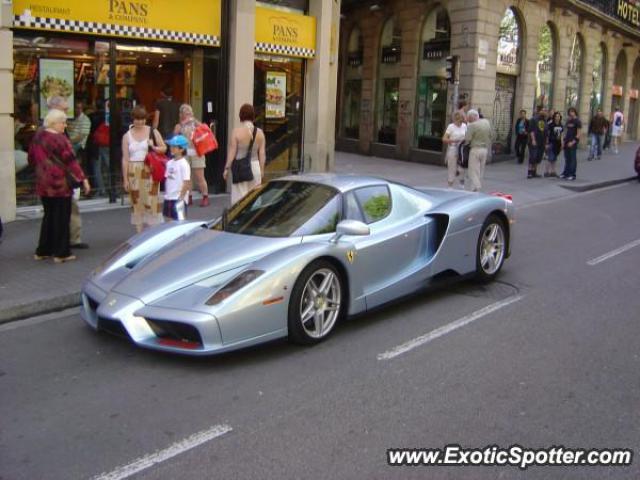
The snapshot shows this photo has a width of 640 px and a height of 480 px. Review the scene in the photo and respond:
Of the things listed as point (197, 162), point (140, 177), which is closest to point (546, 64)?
point (197, 162)

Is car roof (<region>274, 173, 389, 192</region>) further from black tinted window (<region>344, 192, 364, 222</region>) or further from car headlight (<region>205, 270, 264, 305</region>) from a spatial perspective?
car headlight (<region>205, 270, 264, 305</region>)

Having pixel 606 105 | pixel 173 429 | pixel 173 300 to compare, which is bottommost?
pixel 173 429

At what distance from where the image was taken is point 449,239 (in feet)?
22.1

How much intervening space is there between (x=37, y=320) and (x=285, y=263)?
8.54 ft

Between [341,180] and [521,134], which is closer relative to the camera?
[341,180]

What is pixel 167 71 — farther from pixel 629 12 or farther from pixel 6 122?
pixel 629 12

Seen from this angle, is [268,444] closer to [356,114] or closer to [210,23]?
[210,23]

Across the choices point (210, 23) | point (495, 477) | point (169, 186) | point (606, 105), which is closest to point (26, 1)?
point (210, 23)

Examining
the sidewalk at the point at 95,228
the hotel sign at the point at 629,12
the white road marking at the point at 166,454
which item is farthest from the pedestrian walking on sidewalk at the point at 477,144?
the hotel sign at the point at 629,12

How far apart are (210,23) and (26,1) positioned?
3636 millimetres

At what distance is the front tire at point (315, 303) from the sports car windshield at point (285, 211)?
43 cm

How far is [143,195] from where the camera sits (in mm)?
8523

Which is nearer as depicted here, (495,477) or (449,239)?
(495,477)

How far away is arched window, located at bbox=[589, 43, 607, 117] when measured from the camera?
30367mm
